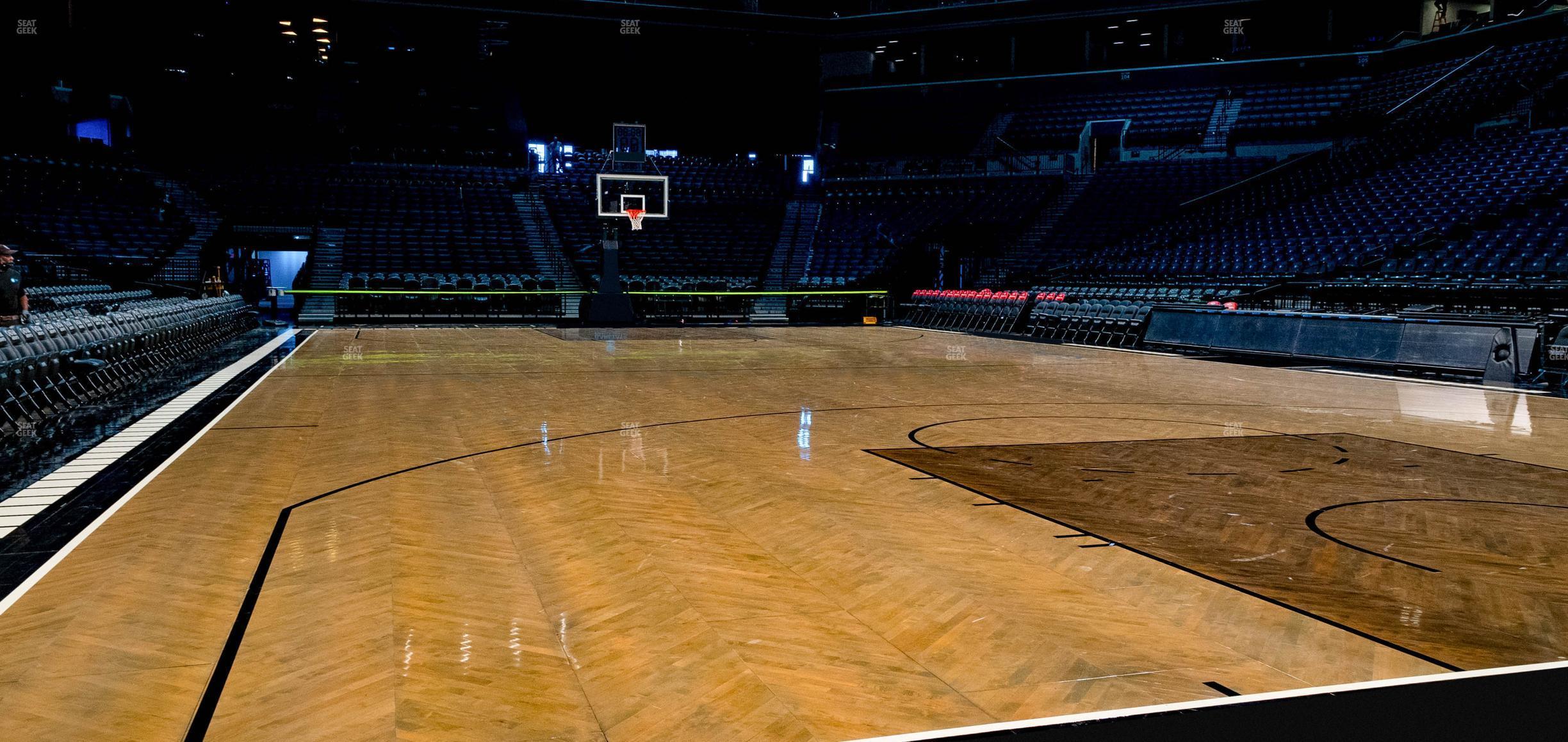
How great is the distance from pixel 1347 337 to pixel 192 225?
1017 inches

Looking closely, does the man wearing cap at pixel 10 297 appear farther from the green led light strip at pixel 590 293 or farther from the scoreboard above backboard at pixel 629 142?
the scoreboard above backboard at pixel 629 142

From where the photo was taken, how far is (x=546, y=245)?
97.7 feet

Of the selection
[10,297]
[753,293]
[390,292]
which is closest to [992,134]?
[753,293]

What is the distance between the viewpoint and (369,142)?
32.9m

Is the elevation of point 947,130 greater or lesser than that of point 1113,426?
greater

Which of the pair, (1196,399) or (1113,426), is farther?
(1196,399)

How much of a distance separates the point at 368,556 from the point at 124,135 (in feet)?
108

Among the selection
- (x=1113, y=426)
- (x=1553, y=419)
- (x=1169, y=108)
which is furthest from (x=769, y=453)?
(x=1169, y=108)

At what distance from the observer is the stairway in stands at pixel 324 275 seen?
24938mm

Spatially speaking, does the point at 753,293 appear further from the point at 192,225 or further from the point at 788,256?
the point at 192,225

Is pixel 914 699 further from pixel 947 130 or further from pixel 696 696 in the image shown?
pixel 947 130

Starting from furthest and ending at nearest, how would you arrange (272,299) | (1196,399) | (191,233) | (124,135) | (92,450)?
(124,135) → (272,299) → (191,233) → (1196,399) → (92,450)

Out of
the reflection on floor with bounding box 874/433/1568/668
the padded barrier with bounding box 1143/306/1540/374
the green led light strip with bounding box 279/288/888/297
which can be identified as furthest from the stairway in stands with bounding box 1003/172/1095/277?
the reflection on floor with bounding box 874/433/1568/668

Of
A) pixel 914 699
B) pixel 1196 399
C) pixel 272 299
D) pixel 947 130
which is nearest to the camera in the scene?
pixel 914 699
